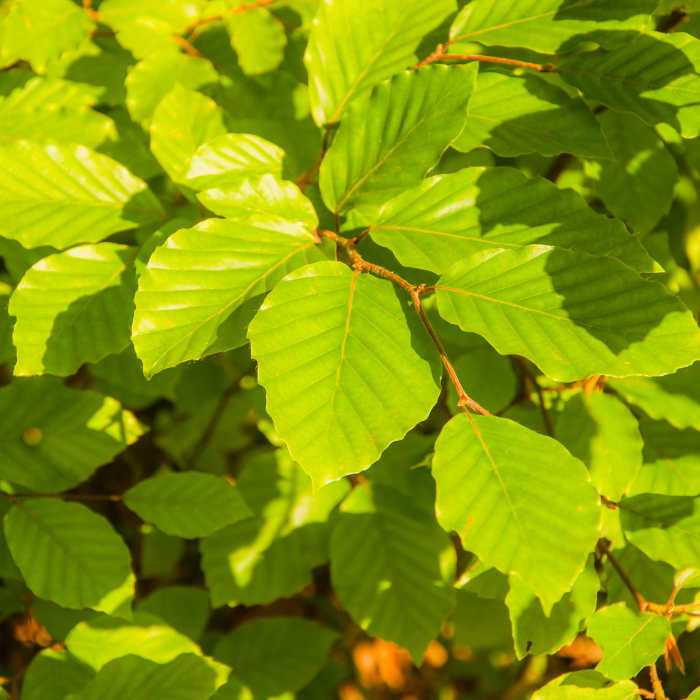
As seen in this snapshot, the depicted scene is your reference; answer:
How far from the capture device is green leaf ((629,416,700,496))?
1.05m

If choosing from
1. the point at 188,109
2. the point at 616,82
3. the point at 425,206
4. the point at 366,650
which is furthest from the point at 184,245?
the point at 366,650

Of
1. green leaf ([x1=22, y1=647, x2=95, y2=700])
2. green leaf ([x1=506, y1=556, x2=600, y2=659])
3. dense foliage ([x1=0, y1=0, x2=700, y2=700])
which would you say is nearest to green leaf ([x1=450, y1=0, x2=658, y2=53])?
dense foliage ([x1=0, y1=0, x2=700, y2=700])

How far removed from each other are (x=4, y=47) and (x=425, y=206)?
0.92 metres

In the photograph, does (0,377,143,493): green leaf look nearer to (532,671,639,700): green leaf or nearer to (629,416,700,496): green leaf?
(532,671,639,700): green leaf

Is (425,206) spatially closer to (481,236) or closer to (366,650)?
(481,236)

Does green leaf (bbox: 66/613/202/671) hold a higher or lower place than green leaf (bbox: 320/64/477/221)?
lower

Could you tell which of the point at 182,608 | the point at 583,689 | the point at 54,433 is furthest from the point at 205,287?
the point at 182,608

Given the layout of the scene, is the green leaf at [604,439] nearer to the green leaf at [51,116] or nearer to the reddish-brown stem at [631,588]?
the reddish-brown stem at [631,588]

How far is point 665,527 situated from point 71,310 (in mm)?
938

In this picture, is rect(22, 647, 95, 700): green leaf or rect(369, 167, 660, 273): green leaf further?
rect(22, 647, 95, 700): green leaf

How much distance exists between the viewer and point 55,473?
106 centimetres

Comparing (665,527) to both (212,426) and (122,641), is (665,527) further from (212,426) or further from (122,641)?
(212,426)

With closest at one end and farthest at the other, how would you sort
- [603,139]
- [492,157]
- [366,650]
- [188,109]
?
[603,139]
[188,109]
[492,157]
[366,650]

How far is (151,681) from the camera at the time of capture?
0.90 metres
